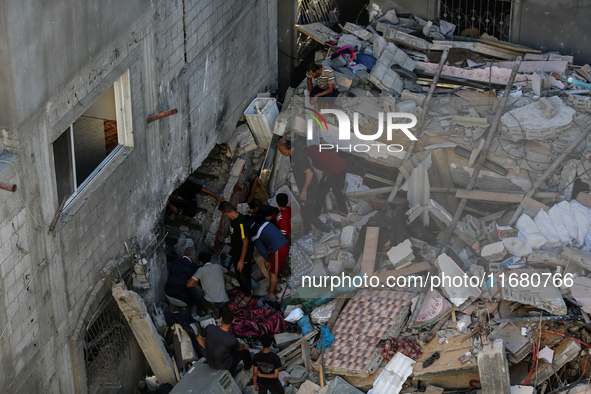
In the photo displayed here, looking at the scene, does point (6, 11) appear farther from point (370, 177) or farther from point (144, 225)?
point (370, 177)

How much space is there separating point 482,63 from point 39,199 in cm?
880

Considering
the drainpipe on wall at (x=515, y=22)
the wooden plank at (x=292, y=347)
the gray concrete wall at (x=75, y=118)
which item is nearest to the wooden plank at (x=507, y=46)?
the drainpipe on wall at (x=515, y=22)

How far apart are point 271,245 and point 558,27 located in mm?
6603

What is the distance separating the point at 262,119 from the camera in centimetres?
1390

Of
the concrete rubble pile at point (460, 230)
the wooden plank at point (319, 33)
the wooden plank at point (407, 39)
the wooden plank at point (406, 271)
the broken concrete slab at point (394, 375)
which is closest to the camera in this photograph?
the broken concrete slab at point (394, 375)

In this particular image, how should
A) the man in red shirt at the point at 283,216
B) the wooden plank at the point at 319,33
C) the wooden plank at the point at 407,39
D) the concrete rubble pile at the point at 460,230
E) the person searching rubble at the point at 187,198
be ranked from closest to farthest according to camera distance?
the concrete rubble pile at the point at 460,230 < the man in red shirt at the point at 283,216 < the person searching rubble at the point at 187,198 < the wooden plank at the point at 407,39 < the wooden plank at the point at 319,33

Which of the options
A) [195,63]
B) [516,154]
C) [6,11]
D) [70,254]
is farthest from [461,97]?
[6,11]

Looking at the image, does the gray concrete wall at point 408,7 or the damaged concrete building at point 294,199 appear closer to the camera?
the damaged concrete building at point 294,199

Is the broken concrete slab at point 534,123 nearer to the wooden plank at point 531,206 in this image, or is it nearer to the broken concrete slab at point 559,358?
the wooden plank at point 531,206

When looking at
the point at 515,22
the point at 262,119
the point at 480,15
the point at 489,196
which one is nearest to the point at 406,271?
the point at 489,196

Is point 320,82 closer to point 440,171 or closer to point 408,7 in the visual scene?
point 440,171

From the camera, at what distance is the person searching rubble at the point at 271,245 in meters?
12.4

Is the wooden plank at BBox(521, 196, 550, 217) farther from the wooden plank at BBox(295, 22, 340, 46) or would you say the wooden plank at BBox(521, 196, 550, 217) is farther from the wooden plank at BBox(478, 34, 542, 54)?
the wooden plank at BBox(295, 22, 340, 46)

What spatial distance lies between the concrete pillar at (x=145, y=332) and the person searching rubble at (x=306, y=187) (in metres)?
2.99
